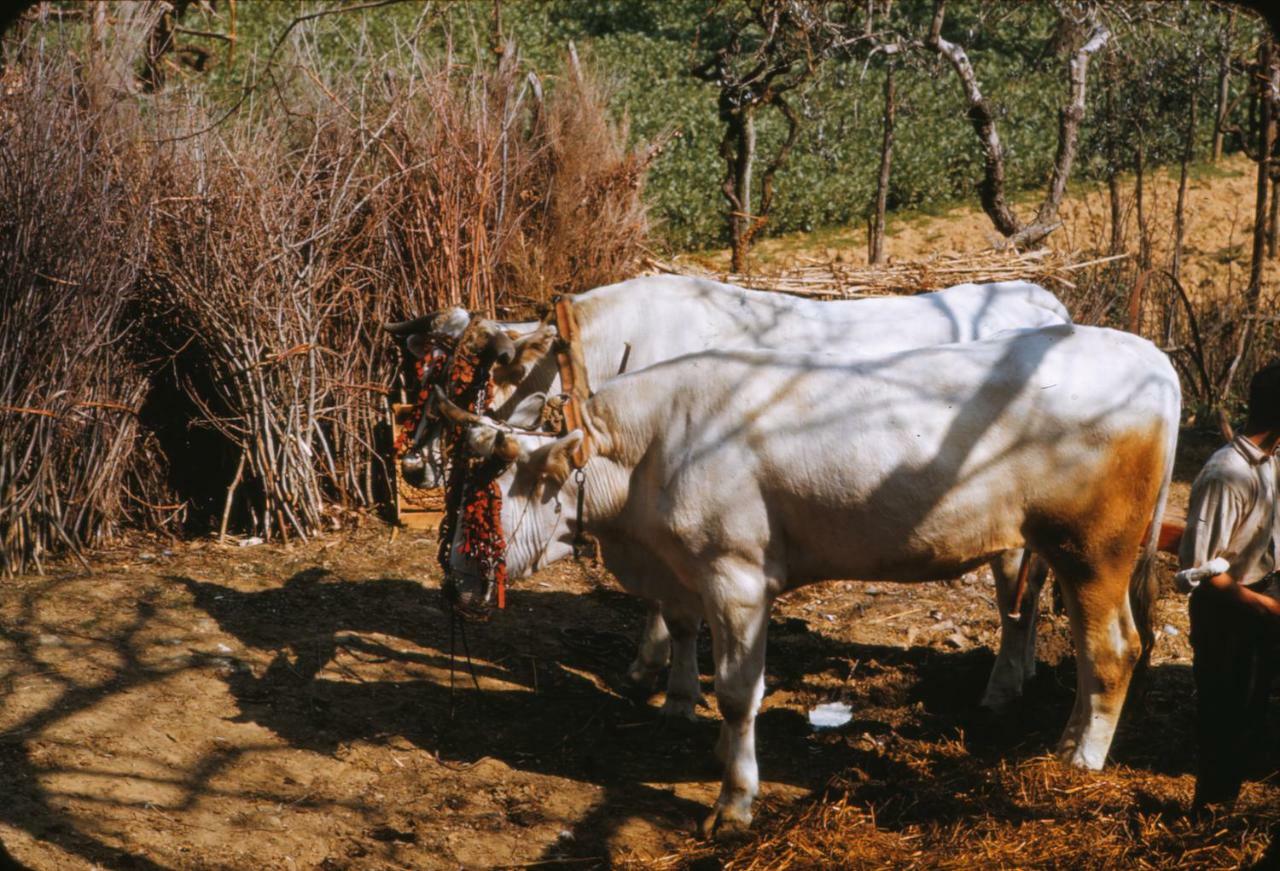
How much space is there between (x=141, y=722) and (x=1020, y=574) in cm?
440

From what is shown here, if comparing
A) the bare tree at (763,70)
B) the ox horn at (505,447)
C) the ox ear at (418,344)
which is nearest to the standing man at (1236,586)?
the ox horn at (505,447)

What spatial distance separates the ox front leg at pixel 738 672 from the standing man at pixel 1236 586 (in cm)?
159

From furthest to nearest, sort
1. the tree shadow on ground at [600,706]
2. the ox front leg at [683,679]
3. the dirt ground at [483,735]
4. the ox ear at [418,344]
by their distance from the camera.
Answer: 1. the ox ear at [418,344]
2. the ox front leg at [683,679]
3. the tree shadow on ground at [600,706]
4. the dirt ground at [483,735]

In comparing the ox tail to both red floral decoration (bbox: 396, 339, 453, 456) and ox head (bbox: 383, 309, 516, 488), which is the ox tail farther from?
red floral decoration (bbox: 396, 339, 453, 456)

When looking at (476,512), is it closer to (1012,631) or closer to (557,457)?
(557,457)

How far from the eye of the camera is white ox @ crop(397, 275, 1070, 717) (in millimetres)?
6355

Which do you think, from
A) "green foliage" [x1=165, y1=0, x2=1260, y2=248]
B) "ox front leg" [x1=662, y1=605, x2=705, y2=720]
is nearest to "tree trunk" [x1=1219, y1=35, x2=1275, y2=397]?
"green foliage" [x1=165, y1=0, x2=1260, y2=248]

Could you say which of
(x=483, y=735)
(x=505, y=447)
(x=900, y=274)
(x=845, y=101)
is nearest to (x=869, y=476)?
(x=505, y=447)

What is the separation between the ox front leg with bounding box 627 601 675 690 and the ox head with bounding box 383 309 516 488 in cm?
140

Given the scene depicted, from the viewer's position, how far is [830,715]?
628 cm

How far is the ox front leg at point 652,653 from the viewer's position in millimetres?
6520

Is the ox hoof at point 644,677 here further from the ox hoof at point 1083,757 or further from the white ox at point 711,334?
the ox hoof at point 1083,757

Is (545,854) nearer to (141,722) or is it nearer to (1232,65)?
(141,722)

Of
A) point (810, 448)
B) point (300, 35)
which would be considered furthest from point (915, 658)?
point (300, 35)
